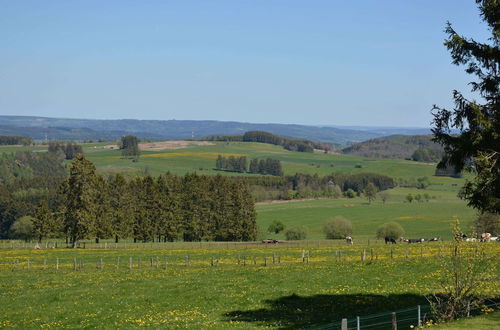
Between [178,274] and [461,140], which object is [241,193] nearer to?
[178,274]

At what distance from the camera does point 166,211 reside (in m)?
118

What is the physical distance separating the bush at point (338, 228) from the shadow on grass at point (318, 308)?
8399cm

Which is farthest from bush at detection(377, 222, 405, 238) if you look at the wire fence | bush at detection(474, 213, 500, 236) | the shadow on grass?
the wire fence

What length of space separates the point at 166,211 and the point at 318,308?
286 ft

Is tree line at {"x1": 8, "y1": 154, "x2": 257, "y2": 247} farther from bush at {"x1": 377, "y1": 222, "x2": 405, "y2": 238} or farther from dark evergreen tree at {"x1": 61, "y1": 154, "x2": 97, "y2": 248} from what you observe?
bush at {"x1": 377, "y1": 222, "x2": 405, "y2": 238}

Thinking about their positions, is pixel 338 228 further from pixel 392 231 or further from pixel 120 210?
pixel 120 210

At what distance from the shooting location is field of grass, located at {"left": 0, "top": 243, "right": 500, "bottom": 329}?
31.5 m

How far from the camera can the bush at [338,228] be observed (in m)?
119

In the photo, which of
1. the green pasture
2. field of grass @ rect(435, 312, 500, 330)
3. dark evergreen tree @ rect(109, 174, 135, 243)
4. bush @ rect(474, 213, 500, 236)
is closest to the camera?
field of grass @ rect(435, 312, 500, 330)

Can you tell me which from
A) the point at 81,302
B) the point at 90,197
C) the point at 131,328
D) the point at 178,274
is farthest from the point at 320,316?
the point at 90,197

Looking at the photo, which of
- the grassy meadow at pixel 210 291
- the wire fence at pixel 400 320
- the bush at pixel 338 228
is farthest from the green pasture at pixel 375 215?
the wire fence at pixel 400 320

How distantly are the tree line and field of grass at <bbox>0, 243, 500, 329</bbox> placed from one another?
5077 cm

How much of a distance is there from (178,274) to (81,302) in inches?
567

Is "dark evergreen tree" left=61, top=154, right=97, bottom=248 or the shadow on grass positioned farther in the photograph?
"dark evergreen tree" left=61, top=154, right=97, bottom=248
